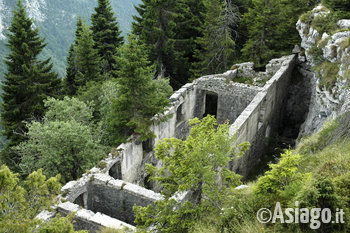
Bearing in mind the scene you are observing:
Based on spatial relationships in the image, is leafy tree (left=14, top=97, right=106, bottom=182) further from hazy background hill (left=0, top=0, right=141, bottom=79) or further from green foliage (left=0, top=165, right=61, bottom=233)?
hazy background hill (left=0, top=0, right=141, bottom=79)

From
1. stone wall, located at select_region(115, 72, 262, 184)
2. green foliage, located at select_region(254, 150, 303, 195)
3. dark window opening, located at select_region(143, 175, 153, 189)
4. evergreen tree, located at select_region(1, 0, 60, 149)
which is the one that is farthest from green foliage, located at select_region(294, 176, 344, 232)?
evergreen tree, located at select_region(1, 0, 60, 149)

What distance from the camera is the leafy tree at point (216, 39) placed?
26506mm

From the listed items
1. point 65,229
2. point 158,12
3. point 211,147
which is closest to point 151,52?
point 158,12

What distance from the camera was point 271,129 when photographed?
21.5 m

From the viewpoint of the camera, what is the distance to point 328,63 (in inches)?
674

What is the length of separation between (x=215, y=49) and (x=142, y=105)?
14.4 meters

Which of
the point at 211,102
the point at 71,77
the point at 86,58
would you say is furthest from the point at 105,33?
the point at 211,102

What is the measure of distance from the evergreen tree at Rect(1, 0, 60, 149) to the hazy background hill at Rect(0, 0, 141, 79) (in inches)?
1824

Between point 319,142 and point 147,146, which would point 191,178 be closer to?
point 319,142

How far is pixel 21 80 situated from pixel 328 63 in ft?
76.5

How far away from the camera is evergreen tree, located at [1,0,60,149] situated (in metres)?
24.5

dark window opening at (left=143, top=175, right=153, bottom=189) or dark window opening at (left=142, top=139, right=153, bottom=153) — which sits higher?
dark window opening at (left=142, top=139, right=153, bottom=153)

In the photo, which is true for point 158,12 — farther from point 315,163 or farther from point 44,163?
point 315,163

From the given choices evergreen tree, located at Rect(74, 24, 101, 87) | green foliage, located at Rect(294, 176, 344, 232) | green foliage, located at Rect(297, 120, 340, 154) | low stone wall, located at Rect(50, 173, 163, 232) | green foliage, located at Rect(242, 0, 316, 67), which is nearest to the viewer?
green foliage, located at Rect(294, 176, 344, 232)
